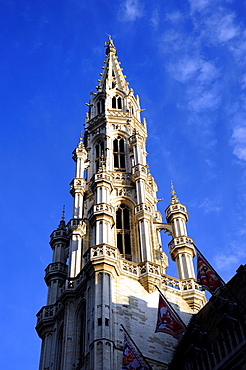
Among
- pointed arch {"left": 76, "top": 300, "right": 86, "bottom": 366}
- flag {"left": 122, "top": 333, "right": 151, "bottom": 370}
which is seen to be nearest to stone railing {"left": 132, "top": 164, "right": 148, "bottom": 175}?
pointed arch {"left": 76, "top": 300, "right": 86, "bottom": 366}

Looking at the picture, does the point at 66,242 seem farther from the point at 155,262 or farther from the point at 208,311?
the point at 208,311

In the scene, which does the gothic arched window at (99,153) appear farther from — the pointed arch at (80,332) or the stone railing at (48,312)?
the pointed arch at (80,332)

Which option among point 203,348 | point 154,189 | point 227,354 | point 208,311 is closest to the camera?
point 227,354

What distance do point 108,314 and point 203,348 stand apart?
5746mm

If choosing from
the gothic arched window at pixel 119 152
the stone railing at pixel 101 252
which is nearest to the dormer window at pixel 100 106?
the gothic arched window at pixel 119 152

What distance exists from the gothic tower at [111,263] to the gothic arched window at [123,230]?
7 centimetres

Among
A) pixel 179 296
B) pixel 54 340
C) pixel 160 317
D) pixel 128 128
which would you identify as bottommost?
pixel 160 317

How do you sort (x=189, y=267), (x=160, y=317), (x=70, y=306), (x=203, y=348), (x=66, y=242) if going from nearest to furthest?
(x=203, y=348) → (x=160, y=317) → (x=70, y=306) → (x=189, y=267) → (x=66, y=242)

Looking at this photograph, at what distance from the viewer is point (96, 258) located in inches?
1303

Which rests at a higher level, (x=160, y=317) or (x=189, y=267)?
(x=189, y=267)

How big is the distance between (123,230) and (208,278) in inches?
522

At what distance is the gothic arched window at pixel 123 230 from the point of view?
39.3 meters

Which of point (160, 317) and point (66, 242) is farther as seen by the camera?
point (66, 242)

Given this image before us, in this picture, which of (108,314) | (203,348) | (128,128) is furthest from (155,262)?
(128,128)
